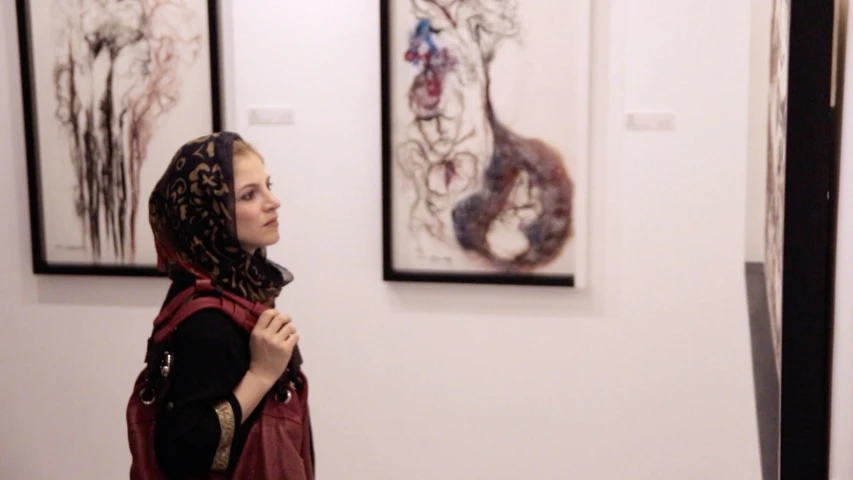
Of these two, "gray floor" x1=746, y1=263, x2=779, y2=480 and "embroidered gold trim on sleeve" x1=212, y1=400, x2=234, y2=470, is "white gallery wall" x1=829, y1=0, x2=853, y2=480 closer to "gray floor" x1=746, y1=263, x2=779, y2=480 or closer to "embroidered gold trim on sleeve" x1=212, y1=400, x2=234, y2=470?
"gray floor" x1=746, y1=263, x2=779, y2=480

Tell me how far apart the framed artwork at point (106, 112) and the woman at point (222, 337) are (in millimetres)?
1122

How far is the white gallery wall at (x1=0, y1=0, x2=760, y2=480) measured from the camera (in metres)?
2.53

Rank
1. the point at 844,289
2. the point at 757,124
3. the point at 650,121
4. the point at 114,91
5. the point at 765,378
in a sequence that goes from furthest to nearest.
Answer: the point at 114,91
the point at 650,121
the point at 757,124
the point at 765,378
the point at 844,289

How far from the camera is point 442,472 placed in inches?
111

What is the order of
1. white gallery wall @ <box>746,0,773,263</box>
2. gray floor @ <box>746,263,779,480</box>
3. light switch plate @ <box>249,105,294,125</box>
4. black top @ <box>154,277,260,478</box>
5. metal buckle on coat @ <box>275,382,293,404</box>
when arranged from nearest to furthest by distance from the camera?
A: gray floor @ <box>746,263,779,480</box>
black top @ <box>154,277,260,478</box>
metal buckle on coat @ <box>275,382,293,404</box>
white gallery wall @ <box>746,0,773,263</box>
light switch plate @ <box>249,105,294,125</box>

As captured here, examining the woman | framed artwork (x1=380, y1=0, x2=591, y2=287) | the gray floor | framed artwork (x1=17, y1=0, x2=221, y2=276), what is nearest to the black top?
the woman

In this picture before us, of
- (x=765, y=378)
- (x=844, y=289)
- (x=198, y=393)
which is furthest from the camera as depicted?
(x=198, y=393)

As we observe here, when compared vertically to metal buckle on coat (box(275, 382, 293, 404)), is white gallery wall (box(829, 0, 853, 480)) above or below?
above

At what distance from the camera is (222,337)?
62.7 inches

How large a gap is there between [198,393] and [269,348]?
14 centimetres

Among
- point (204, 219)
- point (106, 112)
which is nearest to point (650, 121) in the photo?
point (204, 219)

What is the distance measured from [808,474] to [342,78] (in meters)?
2.03

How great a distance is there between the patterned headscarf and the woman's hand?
3.4 inches

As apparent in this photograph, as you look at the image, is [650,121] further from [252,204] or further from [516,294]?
[252,204]
